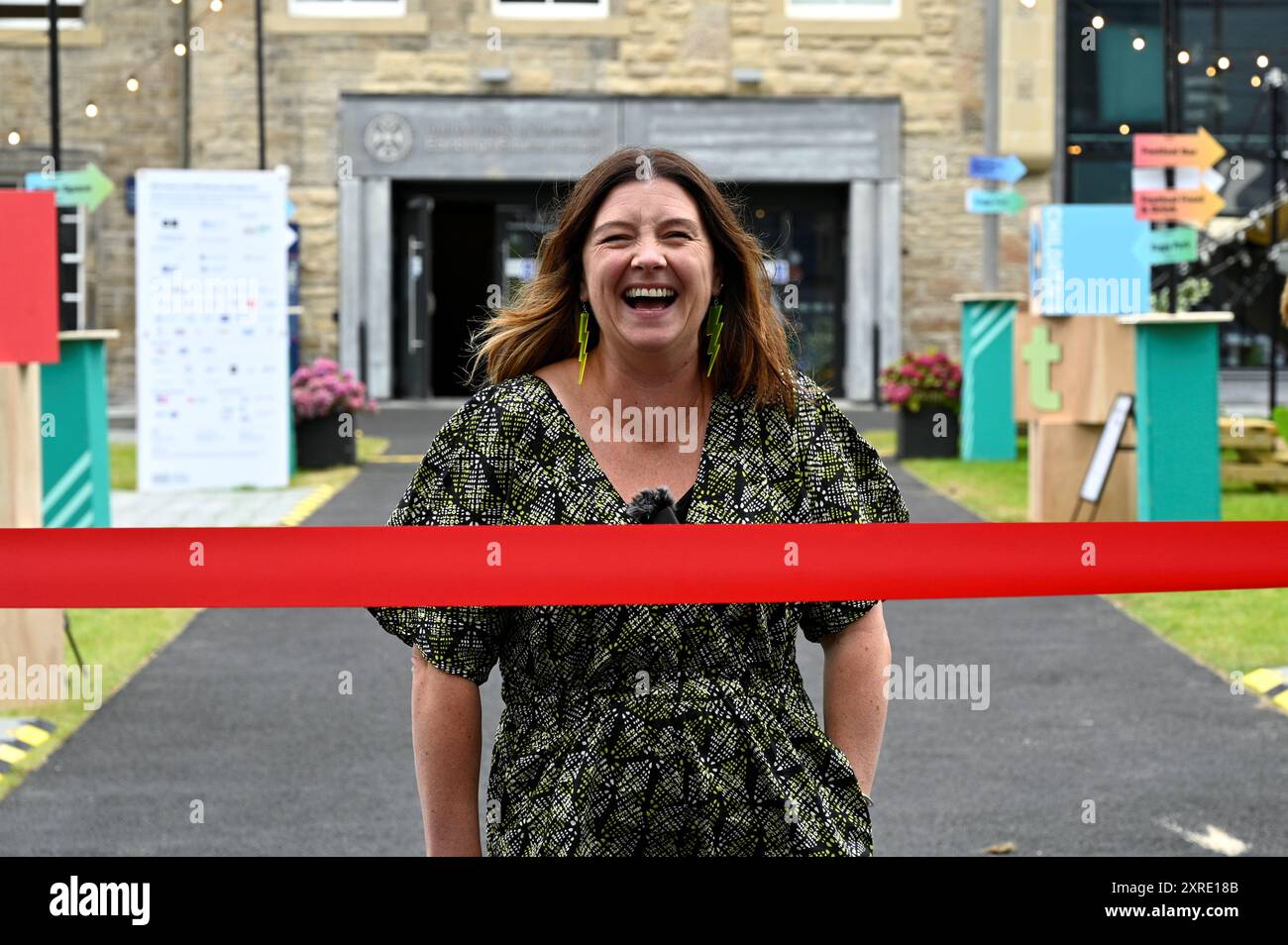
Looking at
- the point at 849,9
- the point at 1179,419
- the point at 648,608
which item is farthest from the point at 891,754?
the point at 849,9

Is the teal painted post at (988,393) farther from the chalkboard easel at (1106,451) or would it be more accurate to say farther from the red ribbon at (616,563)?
the red ribbon at (616,563)

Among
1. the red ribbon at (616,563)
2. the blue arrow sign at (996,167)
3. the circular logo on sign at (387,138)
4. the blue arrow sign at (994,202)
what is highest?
the circular logo on sign at (387,138)

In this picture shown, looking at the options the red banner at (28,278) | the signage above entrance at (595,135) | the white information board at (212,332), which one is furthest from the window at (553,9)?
the red banner at (28,278)

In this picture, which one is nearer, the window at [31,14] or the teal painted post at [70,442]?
the teal painted post at [70,442]

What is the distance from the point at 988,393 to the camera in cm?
1914

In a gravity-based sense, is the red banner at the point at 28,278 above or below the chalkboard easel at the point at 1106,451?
above

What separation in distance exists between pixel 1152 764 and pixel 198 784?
3.25 meters

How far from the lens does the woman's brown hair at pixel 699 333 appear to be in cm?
286

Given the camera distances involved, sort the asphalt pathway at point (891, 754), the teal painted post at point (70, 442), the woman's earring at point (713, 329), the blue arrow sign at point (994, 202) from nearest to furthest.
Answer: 1. the woman's earring at point (713, 329)
2. the asphalt pathway at point (891, 754)
3. the teal painted post at point (70, 442)
4. the blue arrow sign at point (994, 202)

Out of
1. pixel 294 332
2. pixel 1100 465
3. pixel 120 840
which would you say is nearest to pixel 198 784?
pixel 120 840

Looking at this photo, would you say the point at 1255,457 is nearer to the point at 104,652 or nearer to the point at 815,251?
the point at 104,652

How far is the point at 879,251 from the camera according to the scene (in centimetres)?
2794

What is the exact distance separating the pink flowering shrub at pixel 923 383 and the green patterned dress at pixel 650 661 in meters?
16.3
